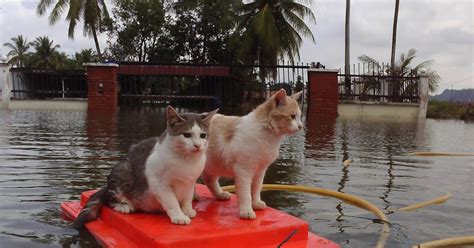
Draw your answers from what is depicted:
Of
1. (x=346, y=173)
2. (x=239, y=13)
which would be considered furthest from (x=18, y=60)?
(x=346, y=173)

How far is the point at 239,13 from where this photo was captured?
31.4m

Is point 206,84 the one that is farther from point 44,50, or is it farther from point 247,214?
point 44,50

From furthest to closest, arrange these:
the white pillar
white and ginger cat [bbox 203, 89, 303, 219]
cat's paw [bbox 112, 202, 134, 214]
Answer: the white pillar, cat's paw [bbox 112, 202, 134, 214], white and ginger cat [bbox 203, 89, 303, 219]

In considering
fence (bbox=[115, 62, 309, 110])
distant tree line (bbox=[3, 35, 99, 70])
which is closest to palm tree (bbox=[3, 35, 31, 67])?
distant tree line (bbox=[3, 35, 99, 70])

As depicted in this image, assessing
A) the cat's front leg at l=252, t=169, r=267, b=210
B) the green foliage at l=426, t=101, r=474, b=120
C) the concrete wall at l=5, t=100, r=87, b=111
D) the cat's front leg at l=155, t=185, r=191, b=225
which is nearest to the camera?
the cat's front leg at l=155, t=185, r=191, b=225

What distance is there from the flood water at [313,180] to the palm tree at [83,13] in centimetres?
2238

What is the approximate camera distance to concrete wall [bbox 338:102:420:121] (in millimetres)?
21469

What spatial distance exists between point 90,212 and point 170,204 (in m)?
0.94

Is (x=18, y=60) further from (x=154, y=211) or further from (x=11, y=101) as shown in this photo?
(x=154, y=211)

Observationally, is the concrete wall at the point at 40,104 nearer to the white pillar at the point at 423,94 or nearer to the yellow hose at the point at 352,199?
the white pillar at the point at 423,94

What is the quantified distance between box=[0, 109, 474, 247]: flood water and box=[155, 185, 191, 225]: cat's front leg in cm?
83

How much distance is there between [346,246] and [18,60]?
197 ft

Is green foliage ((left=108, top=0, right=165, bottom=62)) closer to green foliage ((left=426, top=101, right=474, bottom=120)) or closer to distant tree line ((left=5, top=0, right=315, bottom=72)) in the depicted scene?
distant tree line ((left=5, top=0, right=315, bottom=72))

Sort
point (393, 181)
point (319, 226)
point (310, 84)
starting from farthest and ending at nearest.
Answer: point (310, 84) < point (393, 181) < point (319, 226)
